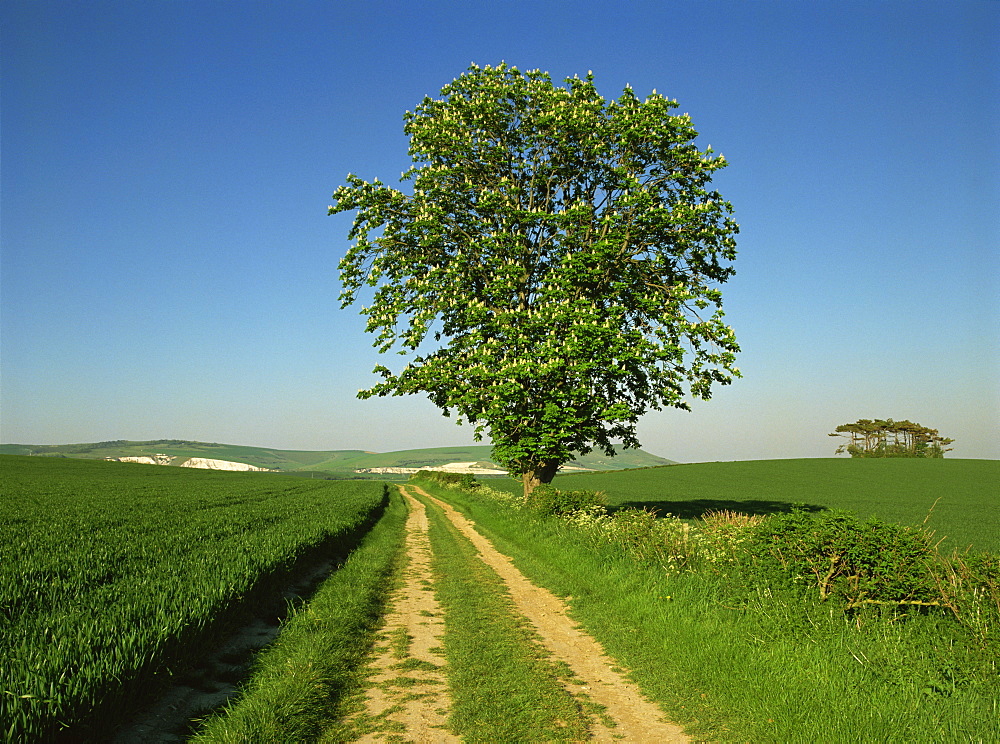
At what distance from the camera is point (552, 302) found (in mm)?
19547

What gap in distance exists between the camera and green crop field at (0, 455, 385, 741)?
5055 mm

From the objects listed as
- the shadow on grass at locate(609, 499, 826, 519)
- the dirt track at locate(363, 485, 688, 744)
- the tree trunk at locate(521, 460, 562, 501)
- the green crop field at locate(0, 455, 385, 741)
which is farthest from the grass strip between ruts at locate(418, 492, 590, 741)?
the shadow on grass at locate(609, 499, 826, 519)

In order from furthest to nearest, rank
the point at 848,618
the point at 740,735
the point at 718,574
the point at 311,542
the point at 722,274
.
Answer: the point at 722,274
the point at 311,542
the point at 718,574
the point at 848,618
the point at 740,735

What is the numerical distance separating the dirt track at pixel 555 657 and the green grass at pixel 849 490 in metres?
15.7

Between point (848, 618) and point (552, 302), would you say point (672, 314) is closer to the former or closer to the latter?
point (552, 302)

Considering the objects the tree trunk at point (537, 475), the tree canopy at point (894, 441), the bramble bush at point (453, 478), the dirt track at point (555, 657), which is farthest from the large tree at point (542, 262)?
the tree canopy at point (894, 441)

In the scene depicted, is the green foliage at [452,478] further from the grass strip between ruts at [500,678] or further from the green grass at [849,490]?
the grass strip between ruts at [500,678]

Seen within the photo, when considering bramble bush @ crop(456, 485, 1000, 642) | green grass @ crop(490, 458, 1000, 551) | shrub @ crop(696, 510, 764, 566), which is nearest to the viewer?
bramble bush @ crop(456, 485, 1000, 642)

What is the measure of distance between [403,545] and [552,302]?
9773 mm

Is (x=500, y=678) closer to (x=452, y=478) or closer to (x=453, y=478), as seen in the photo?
(x=453, y=478)

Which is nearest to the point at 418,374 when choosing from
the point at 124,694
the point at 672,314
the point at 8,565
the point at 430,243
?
the point at 430,243

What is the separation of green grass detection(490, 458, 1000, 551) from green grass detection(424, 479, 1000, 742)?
16147 mm

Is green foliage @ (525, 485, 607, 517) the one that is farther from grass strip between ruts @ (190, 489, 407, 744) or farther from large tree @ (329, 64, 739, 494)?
grass strip between ruts @ (190, 489, 407, 744)

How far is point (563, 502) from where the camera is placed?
1992 cm
